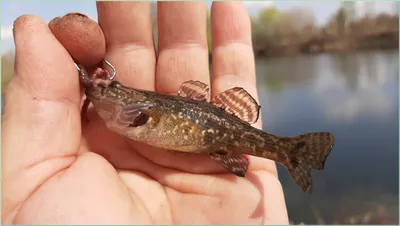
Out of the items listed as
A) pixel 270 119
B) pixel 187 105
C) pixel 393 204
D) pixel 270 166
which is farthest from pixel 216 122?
pixel 270 119

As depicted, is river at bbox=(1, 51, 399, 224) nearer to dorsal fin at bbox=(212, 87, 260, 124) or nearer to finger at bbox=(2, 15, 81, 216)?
dorsal fin at bbox=(212, 87, 260, 124)

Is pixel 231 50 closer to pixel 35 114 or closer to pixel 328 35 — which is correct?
pixel 35 114

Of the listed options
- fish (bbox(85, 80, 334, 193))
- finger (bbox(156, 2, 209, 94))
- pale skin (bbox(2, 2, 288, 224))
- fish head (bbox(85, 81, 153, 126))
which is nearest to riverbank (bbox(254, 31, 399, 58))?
finger (bbox(156, 2, 209, 94))

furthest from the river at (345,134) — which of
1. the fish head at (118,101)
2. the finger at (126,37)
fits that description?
the fish head at (118,101)

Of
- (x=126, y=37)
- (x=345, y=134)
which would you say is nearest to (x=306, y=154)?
(x=126, y=37)

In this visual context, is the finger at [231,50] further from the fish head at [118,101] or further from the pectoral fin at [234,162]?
the fish head at [118,101]

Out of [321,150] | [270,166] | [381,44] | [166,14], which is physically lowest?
[381,44]

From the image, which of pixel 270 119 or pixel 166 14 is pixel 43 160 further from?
pixel 270 119

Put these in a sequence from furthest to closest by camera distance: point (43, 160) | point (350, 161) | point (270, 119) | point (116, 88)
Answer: point (270, 119) → point (350, 161) → point (116, 88) → point (43, 160)
